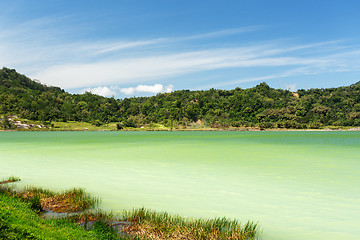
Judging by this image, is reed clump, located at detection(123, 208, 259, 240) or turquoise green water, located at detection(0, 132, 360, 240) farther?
turquoise green water, located at detection(0, 132, 360, 240)

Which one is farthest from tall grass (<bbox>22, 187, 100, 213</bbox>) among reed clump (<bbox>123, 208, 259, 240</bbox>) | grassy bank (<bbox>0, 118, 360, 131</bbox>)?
grassy bank (<bbox>0, 118, 360, 131</bbox>)

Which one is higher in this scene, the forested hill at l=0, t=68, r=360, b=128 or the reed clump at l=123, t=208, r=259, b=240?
the forested hill at l=0, t=68, r=360, b=128

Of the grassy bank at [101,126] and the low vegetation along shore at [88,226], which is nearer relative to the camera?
the low vegetation along shore at [88,226]

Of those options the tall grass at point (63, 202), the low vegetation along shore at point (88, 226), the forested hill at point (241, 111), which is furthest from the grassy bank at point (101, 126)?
the low vegetation along shore at point (88, 226)

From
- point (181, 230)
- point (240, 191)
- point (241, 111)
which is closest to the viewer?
point (181, 230)

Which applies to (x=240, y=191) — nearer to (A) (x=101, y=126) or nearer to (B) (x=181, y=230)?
(B) (x=181, y=230)

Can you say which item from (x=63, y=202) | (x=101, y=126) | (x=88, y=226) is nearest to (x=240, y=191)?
(x=63, y=202)

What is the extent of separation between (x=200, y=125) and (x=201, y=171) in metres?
153

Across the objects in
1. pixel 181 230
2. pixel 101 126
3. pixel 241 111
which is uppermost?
pixel 241 111

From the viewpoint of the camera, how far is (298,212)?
10188 millimetres

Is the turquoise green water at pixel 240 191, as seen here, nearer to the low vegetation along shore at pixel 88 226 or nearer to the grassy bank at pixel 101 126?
the low vegetation along shore at pixel 88 226

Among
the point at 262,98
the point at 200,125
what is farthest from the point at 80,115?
the point at 262,98

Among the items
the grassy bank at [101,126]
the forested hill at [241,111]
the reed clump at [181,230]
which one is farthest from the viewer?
the forested hill at [241,111]

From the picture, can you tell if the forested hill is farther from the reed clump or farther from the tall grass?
the reed clump
